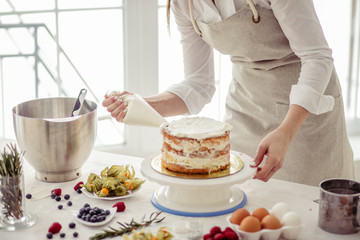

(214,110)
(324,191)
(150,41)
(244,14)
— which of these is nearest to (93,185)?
(324,191)

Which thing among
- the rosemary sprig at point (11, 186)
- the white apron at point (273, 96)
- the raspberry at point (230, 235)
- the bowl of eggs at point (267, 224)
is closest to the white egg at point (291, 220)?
the bowl of eggs at point (267, 224)

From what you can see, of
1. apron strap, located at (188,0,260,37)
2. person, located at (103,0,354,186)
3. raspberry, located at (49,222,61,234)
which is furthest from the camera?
apron strap, located at (188,0,260,37)

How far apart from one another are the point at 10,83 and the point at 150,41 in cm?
125

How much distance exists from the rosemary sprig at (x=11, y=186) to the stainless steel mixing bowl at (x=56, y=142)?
8.1 inches

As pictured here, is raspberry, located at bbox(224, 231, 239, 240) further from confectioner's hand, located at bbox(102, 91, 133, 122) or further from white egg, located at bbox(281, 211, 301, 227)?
confectioner's hand, located at bbox(102, 91, 133, 122)

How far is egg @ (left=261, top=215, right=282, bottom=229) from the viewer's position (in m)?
1.19

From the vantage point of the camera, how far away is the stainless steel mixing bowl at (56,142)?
1.51m

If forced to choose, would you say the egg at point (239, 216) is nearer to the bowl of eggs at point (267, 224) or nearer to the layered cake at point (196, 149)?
the bowl of eggs at point (267, 224)

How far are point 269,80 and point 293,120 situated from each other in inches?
17.4

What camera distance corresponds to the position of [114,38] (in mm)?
3043

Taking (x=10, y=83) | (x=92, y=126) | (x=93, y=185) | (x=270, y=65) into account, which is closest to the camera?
(x=93, y=185)

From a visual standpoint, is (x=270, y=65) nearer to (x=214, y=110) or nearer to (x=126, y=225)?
(x=126, y=225)

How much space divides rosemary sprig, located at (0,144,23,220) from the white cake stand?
32 cm

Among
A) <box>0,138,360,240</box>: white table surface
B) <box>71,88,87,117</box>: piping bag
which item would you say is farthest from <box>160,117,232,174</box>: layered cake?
<box>71,88,87,117</box>: piping bag
